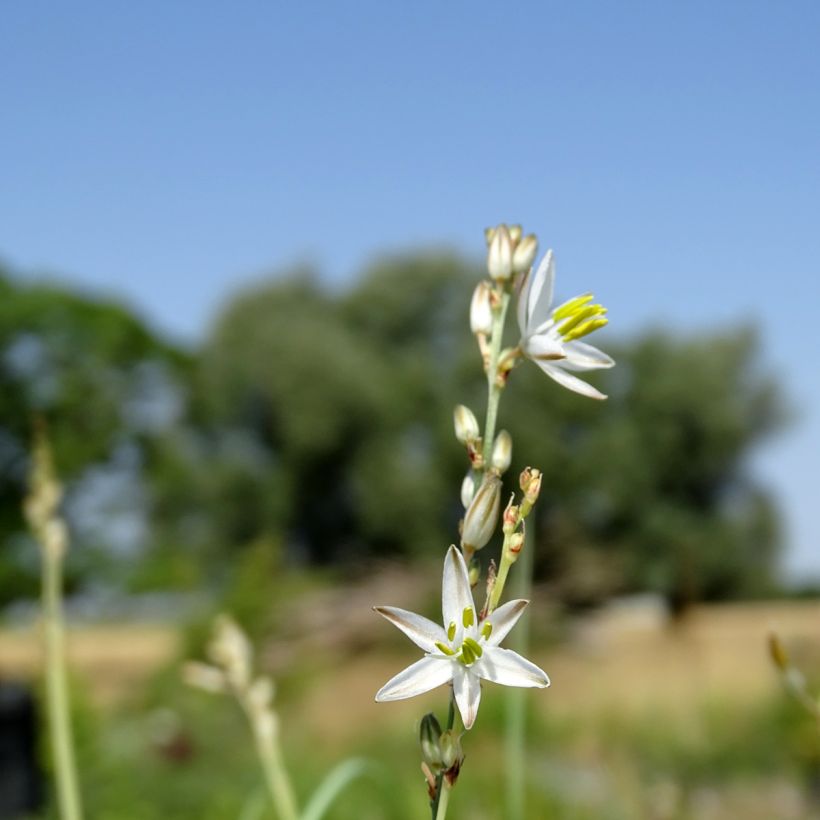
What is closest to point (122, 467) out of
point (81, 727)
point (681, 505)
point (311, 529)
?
point (311, 529)

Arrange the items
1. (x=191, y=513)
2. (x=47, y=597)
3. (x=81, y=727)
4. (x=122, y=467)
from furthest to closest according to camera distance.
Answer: (x=122, y=467)
(x=191, y=513)
(x=81, y=727)
(x=47, y=597)

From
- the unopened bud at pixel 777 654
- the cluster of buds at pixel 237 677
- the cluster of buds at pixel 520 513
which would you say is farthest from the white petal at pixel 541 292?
the cluster of buds at pixel 237 677

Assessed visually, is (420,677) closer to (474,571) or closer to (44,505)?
(474,571)

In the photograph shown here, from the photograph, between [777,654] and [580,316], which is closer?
[580,316]

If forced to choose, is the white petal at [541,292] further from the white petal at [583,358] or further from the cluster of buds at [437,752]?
the cluster of buds at [437,752]

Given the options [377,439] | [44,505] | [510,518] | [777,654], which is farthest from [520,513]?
[377,439]

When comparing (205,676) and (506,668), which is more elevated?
(506,668)

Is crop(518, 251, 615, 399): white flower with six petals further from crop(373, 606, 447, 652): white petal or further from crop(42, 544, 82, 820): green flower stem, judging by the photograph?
crop(42, 544, 82, 820): green flower stem

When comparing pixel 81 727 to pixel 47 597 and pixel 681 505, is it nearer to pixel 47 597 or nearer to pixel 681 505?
pixel 47 597
